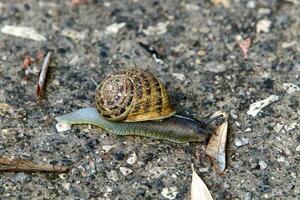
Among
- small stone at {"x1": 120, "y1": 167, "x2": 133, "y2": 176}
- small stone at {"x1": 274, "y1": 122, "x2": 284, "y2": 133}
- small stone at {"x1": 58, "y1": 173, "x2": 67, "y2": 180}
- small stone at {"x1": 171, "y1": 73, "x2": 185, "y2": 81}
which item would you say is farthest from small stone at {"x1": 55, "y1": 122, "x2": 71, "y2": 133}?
small stone at {"x1": 274, "y1": 122, "x2": 284, "y2": 133}

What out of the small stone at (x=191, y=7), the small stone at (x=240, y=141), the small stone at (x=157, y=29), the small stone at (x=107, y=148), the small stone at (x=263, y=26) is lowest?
the small stone at (x=240, y=141)

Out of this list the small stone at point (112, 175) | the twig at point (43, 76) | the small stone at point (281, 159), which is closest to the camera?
the small stone at point (112, 175)

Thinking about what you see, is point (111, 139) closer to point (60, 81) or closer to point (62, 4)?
point (60, 81)

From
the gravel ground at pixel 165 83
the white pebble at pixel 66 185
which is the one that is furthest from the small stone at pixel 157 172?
the white pebble at pixel 66 185

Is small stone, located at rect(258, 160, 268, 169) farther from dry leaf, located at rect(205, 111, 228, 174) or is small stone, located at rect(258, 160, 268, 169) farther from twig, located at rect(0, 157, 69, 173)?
twig, located at rect(0, 157, 69, 173)

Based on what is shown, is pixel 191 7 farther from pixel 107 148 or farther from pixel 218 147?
pixel 107 148

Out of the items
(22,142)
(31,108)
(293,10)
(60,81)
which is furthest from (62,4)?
(293,10)

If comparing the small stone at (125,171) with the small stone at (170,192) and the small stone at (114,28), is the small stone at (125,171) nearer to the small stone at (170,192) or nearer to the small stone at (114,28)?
the small stone at (170,192)
